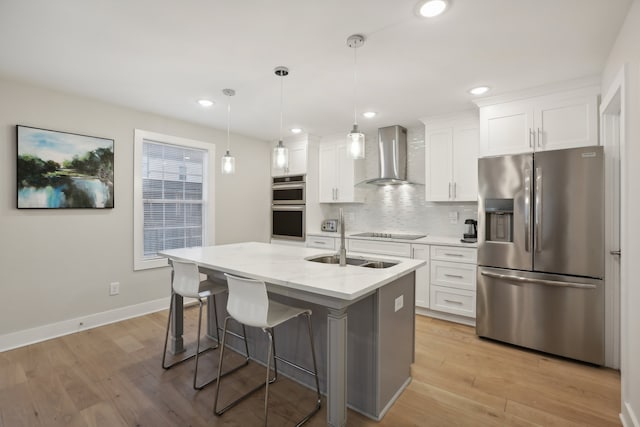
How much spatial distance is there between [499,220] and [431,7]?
79.1 inches

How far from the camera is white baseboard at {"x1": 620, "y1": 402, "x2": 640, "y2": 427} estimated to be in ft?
5.38

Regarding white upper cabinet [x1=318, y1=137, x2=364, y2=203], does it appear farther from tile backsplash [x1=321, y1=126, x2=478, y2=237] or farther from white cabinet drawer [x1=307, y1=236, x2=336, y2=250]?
white cabinet drawer [x1=307, y1=236, x2=336, y2=250]

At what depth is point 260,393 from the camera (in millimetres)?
2109

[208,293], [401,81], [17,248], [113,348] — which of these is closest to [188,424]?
[208,293]

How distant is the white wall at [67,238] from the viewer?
273 centimetres

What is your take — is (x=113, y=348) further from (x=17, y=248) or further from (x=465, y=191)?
(x=465, y=191)

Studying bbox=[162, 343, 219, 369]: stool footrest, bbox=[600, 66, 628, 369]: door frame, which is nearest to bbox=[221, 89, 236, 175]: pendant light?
bbox=[162, 343, 219, 369]: stool footrest

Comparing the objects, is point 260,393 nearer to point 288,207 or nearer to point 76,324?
point 76,324

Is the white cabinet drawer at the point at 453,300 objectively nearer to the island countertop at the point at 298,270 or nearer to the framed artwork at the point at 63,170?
the island countertop at the point at 298,270

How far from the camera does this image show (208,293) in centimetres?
230

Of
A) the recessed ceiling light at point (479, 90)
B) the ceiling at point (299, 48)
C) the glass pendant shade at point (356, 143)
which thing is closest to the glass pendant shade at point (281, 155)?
the glass pendant shade at point (356, 143)

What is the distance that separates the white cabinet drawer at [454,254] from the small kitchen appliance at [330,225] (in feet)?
5.38

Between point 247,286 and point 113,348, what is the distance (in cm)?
188

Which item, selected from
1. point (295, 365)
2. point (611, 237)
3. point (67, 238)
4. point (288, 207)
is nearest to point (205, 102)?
point (67, 238)
